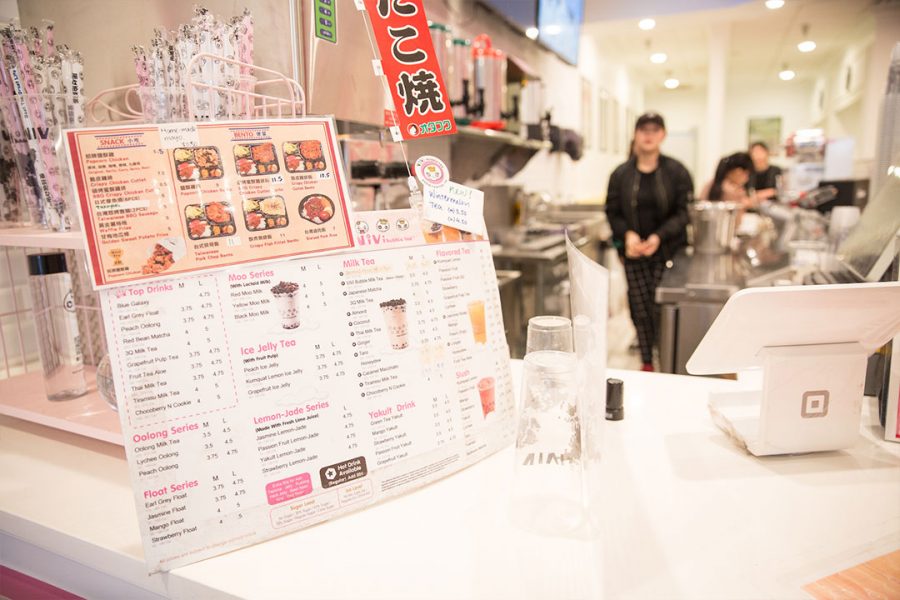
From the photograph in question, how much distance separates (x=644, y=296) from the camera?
3775 millimetres

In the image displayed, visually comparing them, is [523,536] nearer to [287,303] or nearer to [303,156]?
[287,303]

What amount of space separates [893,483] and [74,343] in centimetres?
149

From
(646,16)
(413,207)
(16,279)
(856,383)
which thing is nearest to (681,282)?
(856,383)

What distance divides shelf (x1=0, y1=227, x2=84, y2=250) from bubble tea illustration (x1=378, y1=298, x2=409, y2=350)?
A: 48cm

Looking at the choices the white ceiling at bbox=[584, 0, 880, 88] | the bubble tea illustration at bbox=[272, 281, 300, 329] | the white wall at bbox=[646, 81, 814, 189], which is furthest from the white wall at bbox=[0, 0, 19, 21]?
the white wall at bbox=[646, 81, 814, 189]

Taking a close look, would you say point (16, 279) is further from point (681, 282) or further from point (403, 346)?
point (681, 282)

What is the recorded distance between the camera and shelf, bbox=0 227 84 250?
0.91 meters

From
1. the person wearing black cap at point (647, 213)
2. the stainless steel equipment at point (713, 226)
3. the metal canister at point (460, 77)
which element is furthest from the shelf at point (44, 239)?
the person wearing black cap at point (647, 213)

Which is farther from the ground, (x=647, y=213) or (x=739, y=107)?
(x=739, y=107)

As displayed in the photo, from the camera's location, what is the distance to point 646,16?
568 centimetres

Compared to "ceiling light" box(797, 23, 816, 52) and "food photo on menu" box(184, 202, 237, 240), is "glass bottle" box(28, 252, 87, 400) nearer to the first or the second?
"food photo on menu" box(184, 202, 237, 240)

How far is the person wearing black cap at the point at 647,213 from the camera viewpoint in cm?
358

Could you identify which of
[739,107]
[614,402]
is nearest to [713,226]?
[614,402]

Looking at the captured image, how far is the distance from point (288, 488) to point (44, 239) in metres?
0.60
